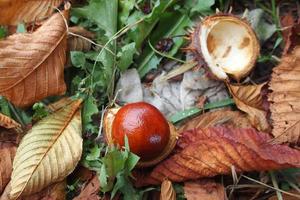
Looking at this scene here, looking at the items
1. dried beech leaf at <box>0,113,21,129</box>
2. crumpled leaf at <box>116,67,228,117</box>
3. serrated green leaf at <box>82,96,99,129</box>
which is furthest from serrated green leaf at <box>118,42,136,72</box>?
dried beech leaf at <box>0,113,21,129</box>

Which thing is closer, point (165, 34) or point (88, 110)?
point (88, 110)

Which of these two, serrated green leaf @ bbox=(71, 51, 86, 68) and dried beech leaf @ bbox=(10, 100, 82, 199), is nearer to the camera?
dried beech leaf @ bbox=(10, 100, 82, 199)

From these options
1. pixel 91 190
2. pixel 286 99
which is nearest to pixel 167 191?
pixel 91 190

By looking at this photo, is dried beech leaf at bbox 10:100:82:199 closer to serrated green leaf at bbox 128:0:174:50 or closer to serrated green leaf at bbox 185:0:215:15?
serrated green leaf at bbox 128:0:174:50

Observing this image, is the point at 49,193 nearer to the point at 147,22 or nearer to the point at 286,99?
the point at 147,22

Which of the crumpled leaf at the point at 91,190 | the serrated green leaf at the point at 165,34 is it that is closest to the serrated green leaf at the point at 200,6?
the serrated green leaf at the point at 165,34

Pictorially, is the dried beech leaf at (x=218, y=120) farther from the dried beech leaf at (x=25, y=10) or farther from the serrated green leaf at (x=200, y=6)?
the dried beech leaf at (x=25, y=10)

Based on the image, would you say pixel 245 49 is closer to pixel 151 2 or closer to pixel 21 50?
pixel 151 2
